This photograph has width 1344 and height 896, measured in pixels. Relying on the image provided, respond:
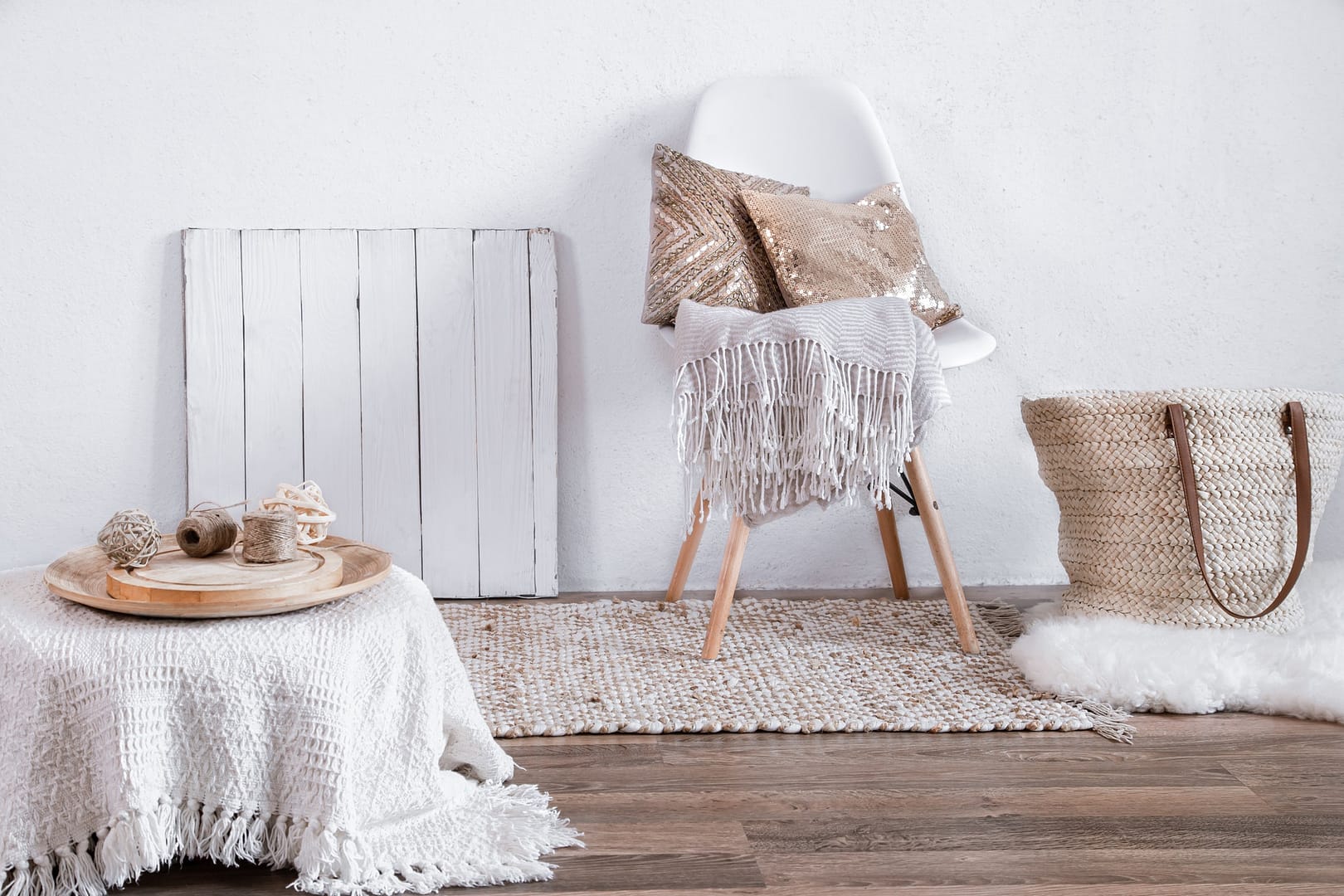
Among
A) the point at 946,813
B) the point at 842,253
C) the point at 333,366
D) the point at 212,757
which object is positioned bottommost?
the point at 946,813

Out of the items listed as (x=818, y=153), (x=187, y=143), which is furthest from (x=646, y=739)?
(x=187, y=143)

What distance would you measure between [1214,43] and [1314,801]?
1529 mm

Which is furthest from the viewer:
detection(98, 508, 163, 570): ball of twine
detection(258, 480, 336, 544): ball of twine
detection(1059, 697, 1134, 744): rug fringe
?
Answer: detection(1059, 697, 1134, 744): rug fringe

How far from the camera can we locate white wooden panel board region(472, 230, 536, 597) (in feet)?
6.39

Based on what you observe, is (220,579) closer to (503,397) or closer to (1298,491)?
(503,397)

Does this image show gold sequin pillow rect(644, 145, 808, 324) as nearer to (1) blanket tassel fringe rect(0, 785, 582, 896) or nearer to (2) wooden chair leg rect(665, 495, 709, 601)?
(2) wooden chair leg rect(665, 495, 709, 601)

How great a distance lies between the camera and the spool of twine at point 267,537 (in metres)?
1.06

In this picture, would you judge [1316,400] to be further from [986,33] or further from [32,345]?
[32,345]

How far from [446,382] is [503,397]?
111mm

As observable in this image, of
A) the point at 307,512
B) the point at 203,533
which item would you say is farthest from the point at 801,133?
the point at 203,533

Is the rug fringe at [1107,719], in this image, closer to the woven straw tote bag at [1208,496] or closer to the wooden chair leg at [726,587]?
the woven straw tote bag at [1208,496]

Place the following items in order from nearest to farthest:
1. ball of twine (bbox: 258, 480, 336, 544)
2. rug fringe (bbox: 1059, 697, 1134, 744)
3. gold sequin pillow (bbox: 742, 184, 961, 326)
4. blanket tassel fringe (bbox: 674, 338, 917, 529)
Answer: ball of twine (bbox: 258, 480, 336, 544) → rug fringe (bbox: 1059, 697, 1134, 744) → blanket tassel fringe (bbox: 674, 338, 917, 529) → gold sequin pillow (bbox: 742, 184, 961, 326)

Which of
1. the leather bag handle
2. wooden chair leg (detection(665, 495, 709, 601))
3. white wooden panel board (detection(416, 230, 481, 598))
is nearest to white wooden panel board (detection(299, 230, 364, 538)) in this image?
white wooden panel board (detection(416, 230, 481, 598))

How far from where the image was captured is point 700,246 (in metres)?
1.70
